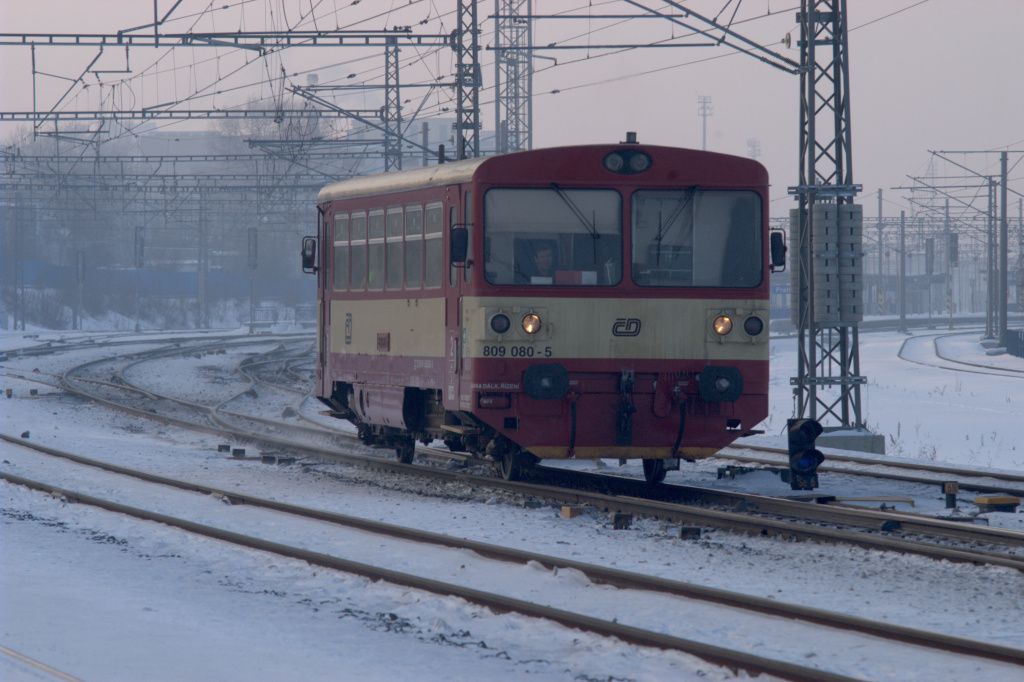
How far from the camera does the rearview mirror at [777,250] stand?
13430 millimetres

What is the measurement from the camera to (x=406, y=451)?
16.7 meters

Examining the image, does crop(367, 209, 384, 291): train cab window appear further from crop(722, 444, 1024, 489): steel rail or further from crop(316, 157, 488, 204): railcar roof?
crop(722, 444, 1024, 489): steel rail

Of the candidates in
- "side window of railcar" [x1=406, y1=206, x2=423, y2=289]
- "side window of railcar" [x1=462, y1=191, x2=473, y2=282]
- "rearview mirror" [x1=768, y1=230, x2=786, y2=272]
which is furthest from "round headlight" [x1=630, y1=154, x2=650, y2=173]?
"side window of railcar" [x1=406, y1=206, x2=423, y2=289]

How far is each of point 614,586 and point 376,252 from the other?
289 inches

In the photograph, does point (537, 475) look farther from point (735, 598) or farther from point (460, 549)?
point (735, 598)

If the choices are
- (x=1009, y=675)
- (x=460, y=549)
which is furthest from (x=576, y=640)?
(x=460, y=549)

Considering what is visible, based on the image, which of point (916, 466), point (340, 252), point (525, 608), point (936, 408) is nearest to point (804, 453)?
point (916, 466)

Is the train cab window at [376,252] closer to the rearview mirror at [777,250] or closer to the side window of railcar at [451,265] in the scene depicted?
the side window of railcar at [451,265]

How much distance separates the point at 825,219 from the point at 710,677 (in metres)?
13.0

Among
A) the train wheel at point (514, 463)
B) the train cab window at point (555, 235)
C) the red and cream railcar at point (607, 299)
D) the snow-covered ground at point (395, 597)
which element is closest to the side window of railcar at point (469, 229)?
the red and cream railcar at point (607, 299)

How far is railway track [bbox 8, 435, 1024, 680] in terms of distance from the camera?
6.87 meters

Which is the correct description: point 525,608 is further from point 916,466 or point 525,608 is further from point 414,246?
point 916,466

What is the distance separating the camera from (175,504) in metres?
13.1

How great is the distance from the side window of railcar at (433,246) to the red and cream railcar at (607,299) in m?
0.12
